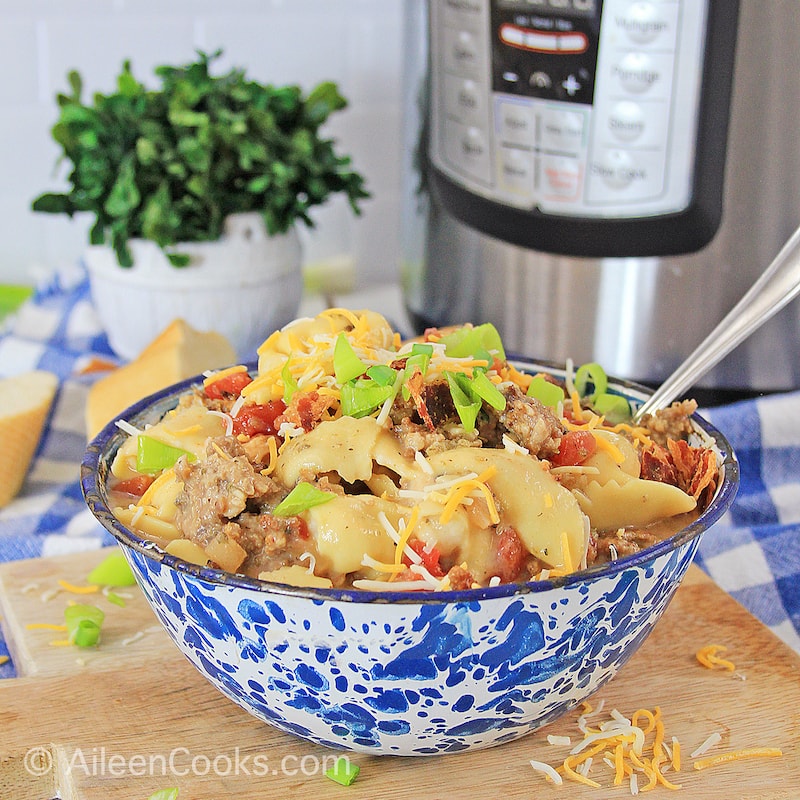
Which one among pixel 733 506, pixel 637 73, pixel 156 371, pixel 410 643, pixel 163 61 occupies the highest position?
pixel 637 73

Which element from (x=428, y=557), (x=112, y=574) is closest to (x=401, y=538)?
(x=428, y=557)

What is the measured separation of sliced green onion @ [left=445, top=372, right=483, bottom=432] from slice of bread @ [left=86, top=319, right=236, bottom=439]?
763 millimetres

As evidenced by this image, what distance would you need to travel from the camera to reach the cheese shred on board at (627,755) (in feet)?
3.35

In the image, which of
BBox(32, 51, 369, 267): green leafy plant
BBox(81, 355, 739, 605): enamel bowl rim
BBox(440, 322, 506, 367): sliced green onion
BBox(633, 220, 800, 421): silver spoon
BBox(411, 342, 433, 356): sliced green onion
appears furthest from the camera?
BBox(32, 51, 369, 267): green leafy plant

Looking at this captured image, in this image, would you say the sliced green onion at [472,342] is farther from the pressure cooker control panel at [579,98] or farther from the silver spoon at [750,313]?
the pressure cooker control panel at [579,98]

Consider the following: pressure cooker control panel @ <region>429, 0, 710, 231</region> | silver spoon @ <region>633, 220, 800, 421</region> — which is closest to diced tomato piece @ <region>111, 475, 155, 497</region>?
silver spoon @ <region>633, 220, 800, 421</region>

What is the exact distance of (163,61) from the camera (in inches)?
100

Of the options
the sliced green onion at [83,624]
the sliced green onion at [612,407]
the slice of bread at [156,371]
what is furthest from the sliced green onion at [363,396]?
the slice of bread at [156,371]

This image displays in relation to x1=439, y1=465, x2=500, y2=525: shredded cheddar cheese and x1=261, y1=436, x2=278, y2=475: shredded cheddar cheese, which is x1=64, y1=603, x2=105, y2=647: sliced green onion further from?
x1=439, y1=465, x2=500, y2=525: shredded cheddar cheese

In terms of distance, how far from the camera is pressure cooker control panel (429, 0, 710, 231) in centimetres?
158

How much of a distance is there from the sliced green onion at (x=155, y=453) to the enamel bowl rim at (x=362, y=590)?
0.15 feet

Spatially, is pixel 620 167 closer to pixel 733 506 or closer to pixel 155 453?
pixel 733 506

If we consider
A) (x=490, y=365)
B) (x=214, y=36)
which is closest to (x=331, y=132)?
(x=214, y=36)

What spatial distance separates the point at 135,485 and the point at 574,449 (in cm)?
44
